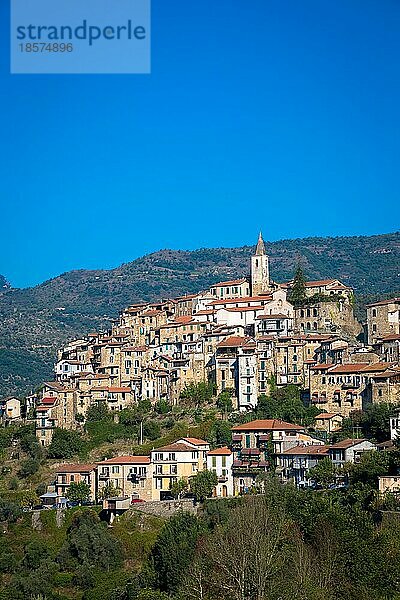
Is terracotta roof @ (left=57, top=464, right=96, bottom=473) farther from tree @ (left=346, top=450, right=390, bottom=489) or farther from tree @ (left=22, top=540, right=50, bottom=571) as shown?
tree @ (left=346, top=450, right=390, bottom=489)

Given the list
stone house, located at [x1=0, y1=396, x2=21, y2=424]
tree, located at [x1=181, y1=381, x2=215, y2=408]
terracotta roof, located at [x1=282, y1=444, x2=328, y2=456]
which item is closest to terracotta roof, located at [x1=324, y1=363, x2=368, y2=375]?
terracotta roof, located at [x1=282, y1=444, x2=328, y2=456]

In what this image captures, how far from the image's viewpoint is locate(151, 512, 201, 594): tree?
149 feet

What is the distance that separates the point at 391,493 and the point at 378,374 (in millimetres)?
13352

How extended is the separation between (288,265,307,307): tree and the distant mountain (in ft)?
238

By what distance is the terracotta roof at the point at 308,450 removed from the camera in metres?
53.5

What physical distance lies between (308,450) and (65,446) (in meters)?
14.6

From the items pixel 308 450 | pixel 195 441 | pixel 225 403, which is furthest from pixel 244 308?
pixel 308 450

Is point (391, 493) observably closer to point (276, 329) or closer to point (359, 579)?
point (359, 579)

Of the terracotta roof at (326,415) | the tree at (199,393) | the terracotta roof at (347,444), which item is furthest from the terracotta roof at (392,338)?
the terracotta roof at (347,444)

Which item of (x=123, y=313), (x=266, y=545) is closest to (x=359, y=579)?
(x=266, y=545)

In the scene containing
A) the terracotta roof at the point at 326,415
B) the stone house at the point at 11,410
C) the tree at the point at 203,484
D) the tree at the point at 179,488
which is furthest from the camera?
the stone house at the point at 11,410

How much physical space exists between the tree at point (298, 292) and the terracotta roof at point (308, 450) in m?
17.2

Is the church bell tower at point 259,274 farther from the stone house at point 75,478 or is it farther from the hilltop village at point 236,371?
the stone house at point 75,478

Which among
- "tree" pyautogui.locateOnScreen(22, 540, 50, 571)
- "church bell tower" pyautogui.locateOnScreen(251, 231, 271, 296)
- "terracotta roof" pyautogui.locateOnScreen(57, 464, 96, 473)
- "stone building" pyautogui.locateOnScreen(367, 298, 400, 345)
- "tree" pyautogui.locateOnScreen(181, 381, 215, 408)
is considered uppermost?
"church bell tower" pyautogui.locateOnScreen(251, 231, 271, 296)
